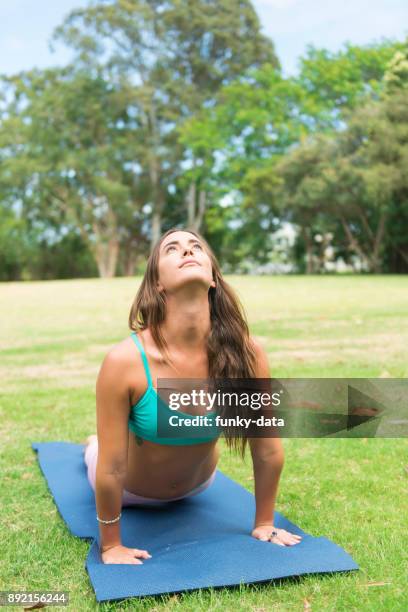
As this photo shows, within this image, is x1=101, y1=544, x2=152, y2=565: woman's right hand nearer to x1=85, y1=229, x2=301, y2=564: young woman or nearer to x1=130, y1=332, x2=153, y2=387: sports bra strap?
x1=85, y1=229, x2=301, y2=564: young woman

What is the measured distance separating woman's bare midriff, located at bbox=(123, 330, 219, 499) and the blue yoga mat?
0.16m

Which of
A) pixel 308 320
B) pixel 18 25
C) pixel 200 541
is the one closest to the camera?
pixel 200 541

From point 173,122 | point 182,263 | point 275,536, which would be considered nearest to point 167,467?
point 275,536

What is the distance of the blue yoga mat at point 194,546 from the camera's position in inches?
95.5

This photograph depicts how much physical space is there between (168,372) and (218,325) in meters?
0.33

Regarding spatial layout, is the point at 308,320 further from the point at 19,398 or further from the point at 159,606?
the point at 159,606

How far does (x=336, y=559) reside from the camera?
260 centimetres

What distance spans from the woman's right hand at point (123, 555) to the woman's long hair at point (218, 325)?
0.58 meters

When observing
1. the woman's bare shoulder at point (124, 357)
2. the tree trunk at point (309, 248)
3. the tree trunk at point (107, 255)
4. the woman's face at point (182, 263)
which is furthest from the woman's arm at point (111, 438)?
the tree trunk at point (107, 255)

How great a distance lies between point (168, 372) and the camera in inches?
107

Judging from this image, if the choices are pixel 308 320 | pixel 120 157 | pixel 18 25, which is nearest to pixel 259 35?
pixel 120 157

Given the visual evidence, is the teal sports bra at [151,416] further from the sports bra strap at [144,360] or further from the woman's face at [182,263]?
the woman's face at [182,263]

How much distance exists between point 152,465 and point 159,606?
2.30 feet

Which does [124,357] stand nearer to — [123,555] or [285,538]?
[123,555]
